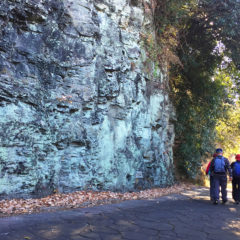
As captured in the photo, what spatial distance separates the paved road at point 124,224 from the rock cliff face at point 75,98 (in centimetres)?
208

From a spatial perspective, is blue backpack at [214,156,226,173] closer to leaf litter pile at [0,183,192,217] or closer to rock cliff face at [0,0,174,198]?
leaf litter pile at [0,183,192,217]

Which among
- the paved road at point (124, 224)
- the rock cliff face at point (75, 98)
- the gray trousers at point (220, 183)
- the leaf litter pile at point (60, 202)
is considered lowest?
the paved road at point (124, 224)

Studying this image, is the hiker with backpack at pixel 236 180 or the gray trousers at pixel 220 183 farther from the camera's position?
the hiker with backpack at pixel 236 180

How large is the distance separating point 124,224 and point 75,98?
477 cm

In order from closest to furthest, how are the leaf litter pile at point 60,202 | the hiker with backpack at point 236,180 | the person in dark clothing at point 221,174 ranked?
the leaf litter pile at point 60,202, the person in dark clothing at point 221,174, the hiker with backpack at point 236,180

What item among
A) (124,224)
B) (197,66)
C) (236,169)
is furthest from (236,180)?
(197,66)

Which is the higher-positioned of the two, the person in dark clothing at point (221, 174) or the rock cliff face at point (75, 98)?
the rock cliff face at point (75, 98)

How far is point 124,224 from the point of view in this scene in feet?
18.7

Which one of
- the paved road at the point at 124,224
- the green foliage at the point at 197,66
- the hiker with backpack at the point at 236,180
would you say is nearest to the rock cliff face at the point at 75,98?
the paved road at the point at 124,224

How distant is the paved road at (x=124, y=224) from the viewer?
4.83 m

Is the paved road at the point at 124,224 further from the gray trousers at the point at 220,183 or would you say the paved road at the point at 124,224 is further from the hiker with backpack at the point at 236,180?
the hiker with backpack at the point at 236,180

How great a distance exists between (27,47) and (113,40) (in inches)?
141

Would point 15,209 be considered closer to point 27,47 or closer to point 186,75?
point 27,47

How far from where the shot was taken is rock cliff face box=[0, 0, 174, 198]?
7918 millimetres
